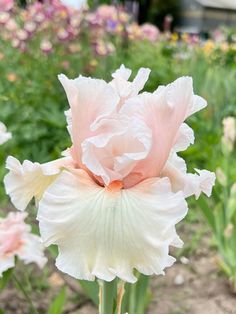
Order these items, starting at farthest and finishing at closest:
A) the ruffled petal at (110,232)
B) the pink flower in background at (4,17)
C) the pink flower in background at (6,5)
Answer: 1. the pink flower in background at (4,17)
2. the pink flower in background at (6,5)
3. the ruffled petal at (110,232)

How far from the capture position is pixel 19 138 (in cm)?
333

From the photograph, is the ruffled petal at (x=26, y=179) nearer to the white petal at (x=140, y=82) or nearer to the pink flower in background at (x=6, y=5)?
the white petal at (x=140, y=82)

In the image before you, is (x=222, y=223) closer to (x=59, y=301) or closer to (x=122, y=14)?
(x=59, y=301)

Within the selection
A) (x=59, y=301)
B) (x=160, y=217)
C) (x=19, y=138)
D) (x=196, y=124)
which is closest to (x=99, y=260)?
(x=160, y=217)

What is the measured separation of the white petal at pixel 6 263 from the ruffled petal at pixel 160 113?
53cm

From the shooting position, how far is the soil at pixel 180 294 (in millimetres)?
2098

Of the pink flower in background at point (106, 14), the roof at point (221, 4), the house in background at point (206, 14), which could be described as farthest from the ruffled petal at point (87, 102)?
the roof at point (221, 4)

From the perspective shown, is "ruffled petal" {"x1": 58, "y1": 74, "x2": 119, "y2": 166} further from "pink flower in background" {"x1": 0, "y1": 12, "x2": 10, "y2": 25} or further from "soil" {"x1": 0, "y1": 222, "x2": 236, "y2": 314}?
"pink flower in background" {"x1": 0, "y1": 12, "x2": 10, "y2": 25}

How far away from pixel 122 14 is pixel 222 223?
3506 mm

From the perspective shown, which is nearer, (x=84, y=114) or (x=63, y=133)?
(x=84, y=114)

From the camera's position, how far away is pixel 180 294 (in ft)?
7.28

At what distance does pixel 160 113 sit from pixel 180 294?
4.99ft

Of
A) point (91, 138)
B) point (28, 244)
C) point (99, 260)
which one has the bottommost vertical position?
point (28, 244)

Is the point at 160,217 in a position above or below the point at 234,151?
above
